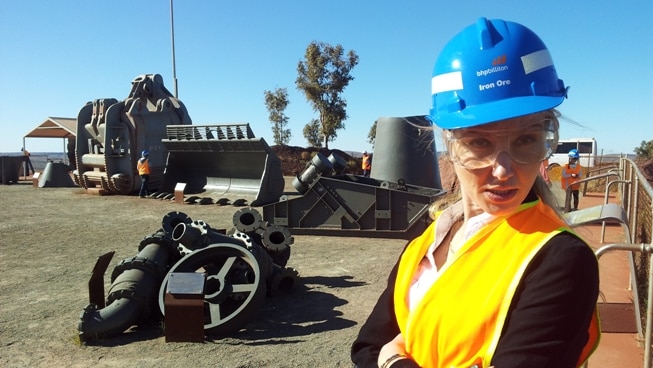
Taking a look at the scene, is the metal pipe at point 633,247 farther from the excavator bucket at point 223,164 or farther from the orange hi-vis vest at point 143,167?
the orange hi-vis vest at point 143,167

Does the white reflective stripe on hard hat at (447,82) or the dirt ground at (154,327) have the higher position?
the white reflective stripe on hard hat at (447,82)

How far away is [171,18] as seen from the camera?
32.1 metres

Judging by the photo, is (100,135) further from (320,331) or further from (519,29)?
(519,29)

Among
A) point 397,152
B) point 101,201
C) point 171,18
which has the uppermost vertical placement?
point 171,18

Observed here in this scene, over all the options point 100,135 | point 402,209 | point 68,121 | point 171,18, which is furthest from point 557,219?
point 171,18

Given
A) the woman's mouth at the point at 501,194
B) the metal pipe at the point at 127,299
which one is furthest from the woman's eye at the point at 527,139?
the metal pipe at the point at 127,299

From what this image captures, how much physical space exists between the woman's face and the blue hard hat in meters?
0.04

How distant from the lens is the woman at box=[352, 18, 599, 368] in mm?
1037

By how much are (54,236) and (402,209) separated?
269 inches

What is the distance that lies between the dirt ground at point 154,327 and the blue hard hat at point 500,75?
336 cm

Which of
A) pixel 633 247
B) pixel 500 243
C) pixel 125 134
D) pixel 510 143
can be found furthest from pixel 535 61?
pixel 125 134

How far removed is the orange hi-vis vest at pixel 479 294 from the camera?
1.08 meters

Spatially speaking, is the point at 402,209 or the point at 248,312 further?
the point at 402,209

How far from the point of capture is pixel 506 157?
116 centimetres
